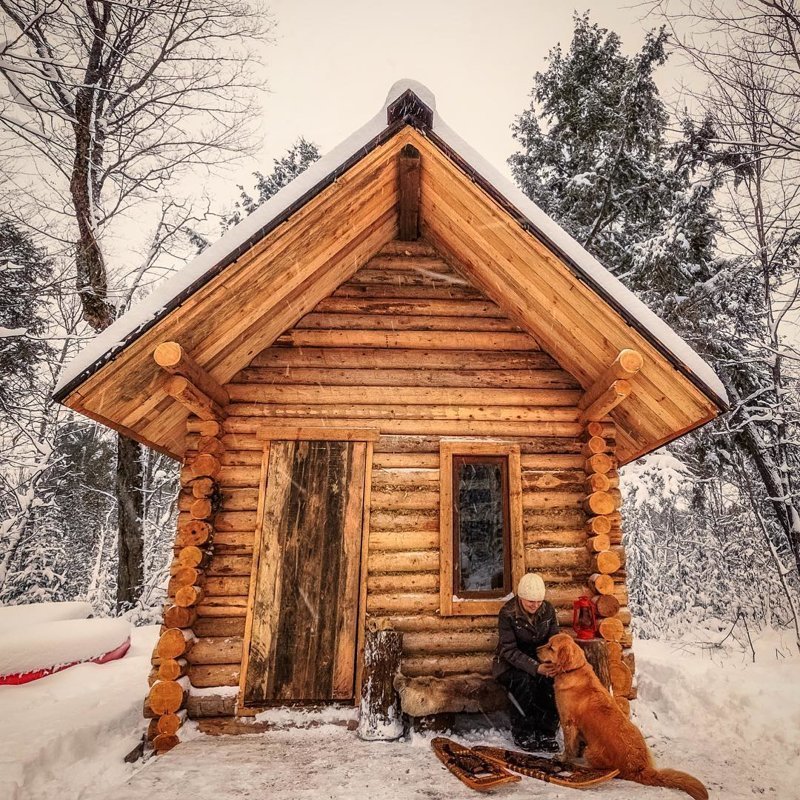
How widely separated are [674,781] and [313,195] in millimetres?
5439

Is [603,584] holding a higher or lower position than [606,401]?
lower

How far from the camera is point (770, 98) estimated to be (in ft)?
24.4

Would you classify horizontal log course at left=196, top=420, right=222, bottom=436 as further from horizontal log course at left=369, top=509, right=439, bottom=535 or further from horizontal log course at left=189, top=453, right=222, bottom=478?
horizontal log course at left=369, top=509, right=439, bottom=535

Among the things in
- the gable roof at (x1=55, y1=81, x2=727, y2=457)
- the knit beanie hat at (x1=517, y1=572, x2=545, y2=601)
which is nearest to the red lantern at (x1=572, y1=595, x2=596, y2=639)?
the knit beanie hat at (x1=517, y1=572, x2=545, y2=601)

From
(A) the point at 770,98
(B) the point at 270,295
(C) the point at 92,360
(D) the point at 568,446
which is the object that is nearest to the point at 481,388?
(D) the point at 568,446

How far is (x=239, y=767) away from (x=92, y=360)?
3725mm

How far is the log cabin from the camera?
15.3ft

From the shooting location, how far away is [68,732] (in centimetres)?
455

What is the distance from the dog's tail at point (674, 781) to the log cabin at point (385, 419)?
→ 1.43 metres

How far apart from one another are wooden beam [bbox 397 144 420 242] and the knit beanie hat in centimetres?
447

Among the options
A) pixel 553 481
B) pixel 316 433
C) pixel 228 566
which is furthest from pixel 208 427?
pixel 553 481

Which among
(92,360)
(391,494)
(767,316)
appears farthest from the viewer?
(767,316)

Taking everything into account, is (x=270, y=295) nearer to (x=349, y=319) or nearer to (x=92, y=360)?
(x=349, y=319)

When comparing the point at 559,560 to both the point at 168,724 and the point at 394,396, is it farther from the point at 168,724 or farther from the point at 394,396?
Answer: the point at 168,724
